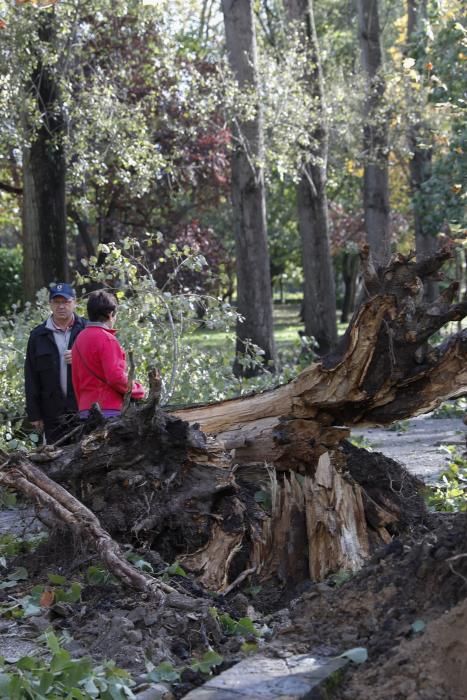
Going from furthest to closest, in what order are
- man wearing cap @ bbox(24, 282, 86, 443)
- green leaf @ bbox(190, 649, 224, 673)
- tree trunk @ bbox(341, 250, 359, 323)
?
tree trunk @ bbox(341, 250, 359, 323) < man wearing cap @ bbox(24, 282, 86, 443) < green leaf @ bbox(190, 649, 224, 673)

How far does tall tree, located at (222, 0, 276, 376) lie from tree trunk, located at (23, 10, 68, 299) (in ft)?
9.77

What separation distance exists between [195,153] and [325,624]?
760 inches

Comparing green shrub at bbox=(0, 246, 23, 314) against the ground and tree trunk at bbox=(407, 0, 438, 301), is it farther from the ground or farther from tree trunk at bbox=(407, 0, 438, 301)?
the ground

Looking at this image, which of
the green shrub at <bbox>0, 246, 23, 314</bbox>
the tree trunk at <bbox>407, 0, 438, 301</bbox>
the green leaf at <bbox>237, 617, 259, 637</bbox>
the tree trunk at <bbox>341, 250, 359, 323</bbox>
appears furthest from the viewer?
the tree trunk at <bbox>341, 250, 359, 323</bbox>

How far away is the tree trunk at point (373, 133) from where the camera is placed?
74.7 ft

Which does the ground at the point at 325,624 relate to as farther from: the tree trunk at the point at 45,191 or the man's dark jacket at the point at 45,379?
the tree trunk at the point at 45,191

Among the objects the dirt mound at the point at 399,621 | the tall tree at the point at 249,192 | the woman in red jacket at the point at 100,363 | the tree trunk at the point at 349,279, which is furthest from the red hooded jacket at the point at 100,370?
the tree trunk at the point at 349,279

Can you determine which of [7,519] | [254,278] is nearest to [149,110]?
[254,278]

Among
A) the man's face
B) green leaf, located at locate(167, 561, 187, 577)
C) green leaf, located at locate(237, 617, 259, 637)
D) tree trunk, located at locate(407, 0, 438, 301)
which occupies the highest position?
tree trunk, located at locate(407, 0, 438, 301)

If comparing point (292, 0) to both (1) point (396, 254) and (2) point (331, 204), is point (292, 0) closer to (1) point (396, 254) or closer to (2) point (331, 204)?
(1) point (396, 254)

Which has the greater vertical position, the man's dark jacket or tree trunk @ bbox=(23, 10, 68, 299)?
tree trunk @ bbox=(23, 10, 68, 299)

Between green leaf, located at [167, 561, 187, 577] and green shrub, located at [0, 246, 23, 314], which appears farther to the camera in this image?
green shrub, located at [0, 246, 23, 314]

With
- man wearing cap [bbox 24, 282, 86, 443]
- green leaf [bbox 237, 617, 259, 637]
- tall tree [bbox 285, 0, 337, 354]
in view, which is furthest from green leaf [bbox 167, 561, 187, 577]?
tall tree [bbox 285, 0, 337, 354]

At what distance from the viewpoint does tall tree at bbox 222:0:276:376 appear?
16.6 meters
